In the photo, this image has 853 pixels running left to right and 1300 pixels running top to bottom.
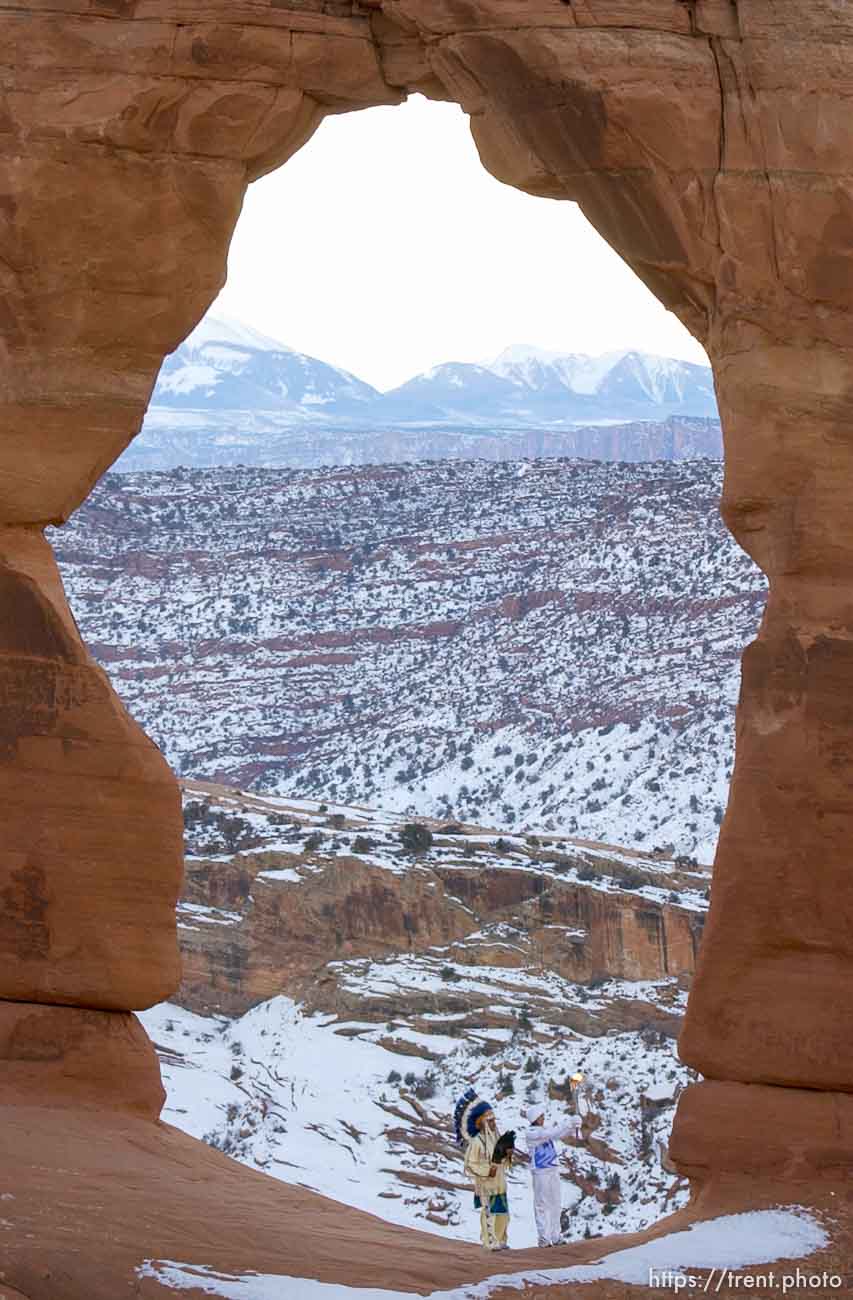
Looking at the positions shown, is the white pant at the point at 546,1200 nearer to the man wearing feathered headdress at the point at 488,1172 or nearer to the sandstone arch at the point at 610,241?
the man wearing feathered headdress at the point at 488,1172

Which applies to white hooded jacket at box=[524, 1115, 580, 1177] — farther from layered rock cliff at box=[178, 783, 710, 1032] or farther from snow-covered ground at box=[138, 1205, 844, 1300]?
layered rock cliff at box=[178, 783, 710, 1032]

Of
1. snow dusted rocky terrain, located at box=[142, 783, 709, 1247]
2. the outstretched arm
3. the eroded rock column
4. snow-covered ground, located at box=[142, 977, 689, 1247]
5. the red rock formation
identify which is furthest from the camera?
the red rock formation

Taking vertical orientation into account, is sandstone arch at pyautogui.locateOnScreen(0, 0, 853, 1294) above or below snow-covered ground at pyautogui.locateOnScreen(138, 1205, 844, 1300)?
above

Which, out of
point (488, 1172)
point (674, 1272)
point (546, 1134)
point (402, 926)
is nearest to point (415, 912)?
point (402, 926)

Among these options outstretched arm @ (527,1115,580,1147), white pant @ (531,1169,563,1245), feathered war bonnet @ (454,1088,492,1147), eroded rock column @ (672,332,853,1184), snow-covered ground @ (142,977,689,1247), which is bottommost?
snow-covered ground @ (142,977,689,1247)

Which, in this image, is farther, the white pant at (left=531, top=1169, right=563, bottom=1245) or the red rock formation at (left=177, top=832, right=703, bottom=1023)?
the red rock formation at (left=177, top=832, right=703, bottom=1023)

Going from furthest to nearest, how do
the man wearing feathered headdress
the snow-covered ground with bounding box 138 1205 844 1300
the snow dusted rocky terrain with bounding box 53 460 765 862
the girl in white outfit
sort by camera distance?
the snow dusted rocky terrain with bounding box 53 460 765 862 → the girl in white outfit → the man wearing feathered headdress → the snow-covered ground with bounding box 138 1205 844 1300

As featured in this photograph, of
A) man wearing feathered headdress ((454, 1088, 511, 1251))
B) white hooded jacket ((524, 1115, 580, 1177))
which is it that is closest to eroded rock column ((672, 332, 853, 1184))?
man wearing feathered headdress ((454, 1088, 511, 1251))
